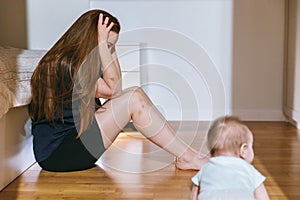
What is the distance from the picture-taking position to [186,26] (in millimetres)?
3291

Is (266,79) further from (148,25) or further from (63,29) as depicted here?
(63,29)

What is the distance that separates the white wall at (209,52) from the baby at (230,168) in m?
1.99

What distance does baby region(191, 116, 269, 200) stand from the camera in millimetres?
1199

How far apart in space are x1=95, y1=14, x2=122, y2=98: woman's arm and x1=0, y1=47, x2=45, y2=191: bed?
30cm

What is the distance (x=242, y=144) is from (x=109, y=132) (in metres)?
0.77

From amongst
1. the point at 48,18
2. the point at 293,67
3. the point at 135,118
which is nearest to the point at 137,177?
the point at 135,118

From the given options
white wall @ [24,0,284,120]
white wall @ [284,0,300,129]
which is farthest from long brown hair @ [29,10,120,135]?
white wall @ [284,0,300,129]

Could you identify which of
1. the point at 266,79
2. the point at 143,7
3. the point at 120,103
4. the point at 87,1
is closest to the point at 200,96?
the point at 266,79

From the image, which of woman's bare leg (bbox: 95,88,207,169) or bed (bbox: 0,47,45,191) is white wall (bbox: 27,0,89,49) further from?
woman's bare leg (bbox: 95,88,207,169)

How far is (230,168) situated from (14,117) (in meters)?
0.97

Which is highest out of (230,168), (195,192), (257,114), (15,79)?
(15,79)

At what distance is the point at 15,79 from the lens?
1.82m

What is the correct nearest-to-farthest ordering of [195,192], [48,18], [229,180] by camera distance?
1. [229,180]
2. [195,192]
3. [48,18]

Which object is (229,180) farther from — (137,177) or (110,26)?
(110,26)
